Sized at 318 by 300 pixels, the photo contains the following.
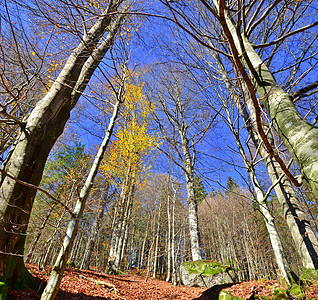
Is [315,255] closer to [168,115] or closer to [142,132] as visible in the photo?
[168,115]

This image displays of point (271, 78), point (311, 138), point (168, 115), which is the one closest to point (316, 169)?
point (311, 138)

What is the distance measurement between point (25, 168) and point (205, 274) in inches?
271

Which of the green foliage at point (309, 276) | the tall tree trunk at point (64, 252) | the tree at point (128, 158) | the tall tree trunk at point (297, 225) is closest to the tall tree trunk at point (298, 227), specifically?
the tall tree trunk at point (297, 225)

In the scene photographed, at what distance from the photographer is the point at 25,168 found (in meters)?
2.62

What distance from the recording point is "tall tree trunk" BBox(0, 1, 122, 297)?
2307 mm

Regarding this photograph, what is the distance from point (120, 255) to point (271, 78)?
9437 millimetres

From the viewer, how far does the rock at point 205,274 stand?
6114 millimetres

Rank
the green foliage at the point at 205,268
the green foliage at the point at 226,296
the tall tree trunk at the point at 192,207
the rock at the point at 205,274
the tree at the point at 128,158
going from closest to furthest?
the green foliage at the point at 226,296
the rock at the point at 205,274
the green foliage at the point at 205,268
the tall tree trunk at the point at 192,207
the tree at the point at 128,158

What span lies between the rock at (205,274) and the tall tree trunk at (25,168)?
19.1 ft

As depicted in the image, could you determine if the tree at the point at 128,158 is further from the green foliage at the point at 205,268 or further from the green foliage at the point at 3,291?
the green foliage at the point at 3,291

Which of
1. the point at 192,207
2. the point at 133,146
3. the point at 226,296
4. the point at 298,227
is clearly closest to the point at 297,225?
the point at 298,227

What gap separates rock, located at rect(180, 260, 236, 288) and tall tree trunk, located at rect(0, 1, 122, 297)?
582 centimetres

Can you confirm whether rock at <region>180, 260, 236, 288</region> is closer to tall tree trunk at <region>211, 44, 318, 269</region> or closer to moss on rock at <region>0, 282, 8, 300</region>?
tall tree trunk at <region>211, 44, 318, 269</region>

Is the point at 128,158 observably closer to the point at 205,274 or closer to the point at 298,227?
the point at 205,274
